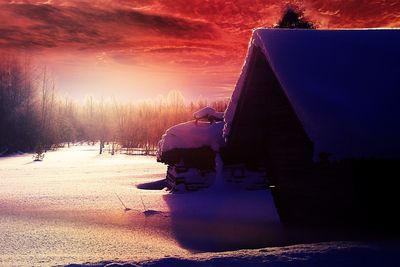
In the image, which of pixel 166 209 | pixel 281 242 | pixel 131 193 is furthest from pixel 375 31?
pixel 131 193

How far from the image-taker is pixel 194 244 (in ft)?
29.7

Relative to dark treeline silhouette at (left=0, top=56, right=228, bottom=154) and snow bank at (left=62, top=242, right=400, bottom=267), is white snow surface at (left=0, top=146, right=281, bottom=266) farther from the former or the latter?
dark treeline silhouette at (left=0, top=56, right=228, bottom=154)

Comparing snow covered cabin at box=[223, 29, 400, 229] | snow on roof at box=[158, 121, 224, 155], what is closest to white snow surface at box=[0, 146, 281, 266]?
snow covered cabin at box=[223, 29, 400, 229]

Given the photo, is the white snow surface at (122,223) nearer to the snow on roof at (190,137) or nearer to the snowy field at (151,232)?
the snowy field at (151,232)

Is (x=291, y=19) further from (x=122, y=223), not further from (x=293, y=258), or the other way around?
(x=293, y=258)

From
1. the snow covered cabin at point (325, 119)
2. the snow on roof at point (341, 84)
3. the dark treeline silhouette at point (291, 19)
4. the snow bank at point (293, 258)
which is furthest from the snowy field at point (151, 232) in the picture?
the dark treeline silhouette at point (291, 19)

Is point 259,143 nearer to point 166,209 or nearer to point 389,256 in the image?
point 166,209

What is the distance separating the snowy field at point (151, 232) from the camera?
20.5 ft

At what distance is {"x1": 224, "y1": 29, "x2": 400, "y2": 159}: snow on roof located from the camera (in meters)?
7.51

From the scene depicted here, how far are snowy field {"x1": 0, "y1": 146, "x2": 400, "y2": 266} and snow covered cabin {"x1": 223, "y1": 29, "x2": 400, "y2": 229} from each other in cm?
129

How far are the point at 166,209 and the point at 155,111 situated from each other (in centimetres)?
6482

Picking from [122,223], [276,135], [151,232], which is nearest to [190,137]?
[122,223]

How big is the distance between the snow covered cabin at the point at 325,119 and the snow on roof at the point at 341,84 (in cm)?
2

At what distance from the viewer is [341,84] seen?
8414mm
